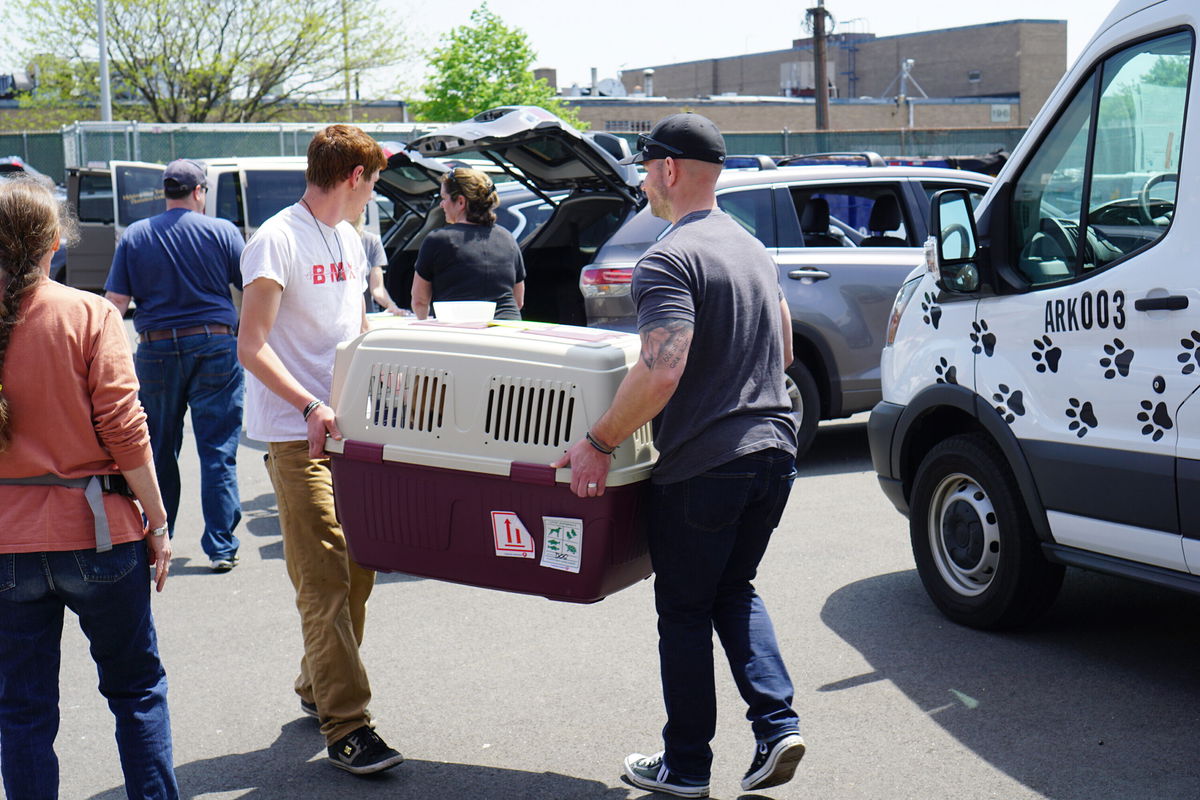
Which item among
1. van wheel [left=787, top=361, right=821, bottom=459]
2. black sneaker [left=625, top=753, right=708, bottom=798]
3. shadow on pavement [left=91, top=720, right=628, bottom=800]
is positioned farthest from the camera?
van wheel [left=787, top=361, right=821, bottom=459]

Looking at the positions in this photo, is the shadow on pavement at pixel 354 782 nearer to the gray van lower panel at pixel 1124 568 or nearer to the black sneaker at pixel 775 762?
the black sneaker at pixel 775 762

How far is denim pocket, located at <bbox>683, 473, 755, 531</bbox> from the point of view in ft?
11.3

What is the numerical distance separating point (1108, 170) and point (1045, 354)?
0.67 m

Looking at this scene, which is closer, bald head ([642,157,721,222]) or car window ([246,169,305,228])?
bald head ([642,157,721,222])

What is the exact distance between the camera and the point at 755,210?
26.7 ft

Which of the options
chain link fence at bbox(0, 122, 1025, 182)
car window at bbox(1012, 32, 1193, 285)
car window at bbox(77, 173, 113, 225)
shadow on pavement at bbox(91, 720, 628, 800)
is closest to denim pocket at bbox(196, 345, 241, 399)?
shadow on pavement at bbox(91, 720, 628, 800)

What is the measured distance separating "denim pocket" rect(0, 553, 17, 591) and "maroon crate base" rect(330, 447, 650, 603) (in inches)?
35.1

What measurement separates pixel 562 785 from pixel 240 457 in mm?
5962

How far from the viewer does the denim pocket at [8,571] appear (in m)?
3.07

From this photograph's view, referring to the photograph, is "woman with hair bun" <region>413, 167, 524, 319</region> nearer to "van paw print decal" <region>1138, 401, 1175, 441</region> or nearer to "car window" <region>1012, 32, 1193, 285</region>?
"car window" <region>1012, 32, 1193, 285</region>

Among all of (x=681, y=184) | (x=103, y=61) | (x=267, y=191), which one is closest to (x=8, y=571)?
(x=681, y=184)

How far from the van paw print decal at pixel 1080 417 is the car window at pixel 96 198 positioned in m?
17.4

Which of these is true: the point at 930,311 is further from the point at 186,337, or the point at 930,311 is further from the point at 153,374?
the point at 153,374

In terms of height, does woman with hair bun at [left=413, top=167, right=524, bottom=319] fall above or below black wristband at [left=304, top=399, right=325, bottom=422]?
above
